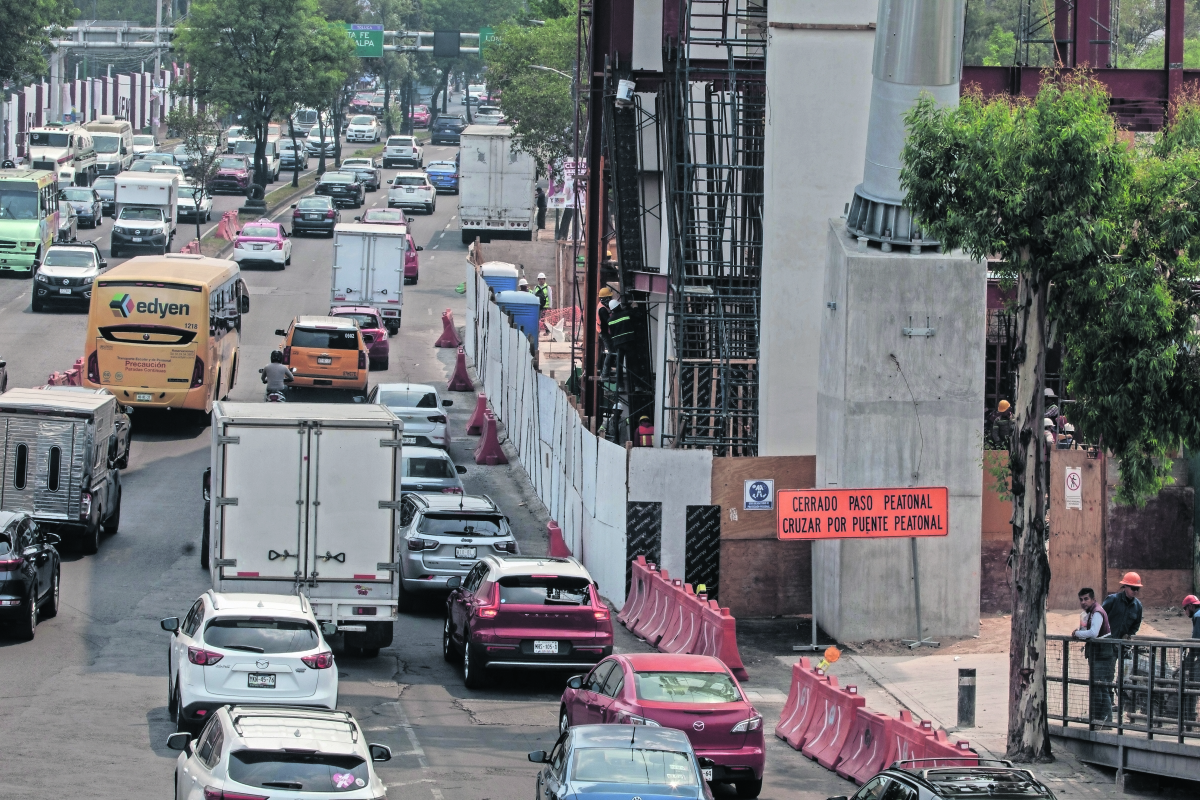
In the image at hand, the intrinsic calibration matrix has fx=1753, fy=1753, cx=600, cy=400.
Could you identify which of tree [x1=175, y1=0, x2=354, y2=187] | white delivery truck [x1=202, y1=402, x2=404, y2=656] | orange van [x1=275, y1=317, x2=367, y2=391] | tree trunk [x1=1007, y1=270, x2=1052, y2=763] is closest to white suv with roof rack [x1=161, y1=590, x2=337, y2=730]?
white delivery truck [x1=202, y1=402, x2=404, y2=656]

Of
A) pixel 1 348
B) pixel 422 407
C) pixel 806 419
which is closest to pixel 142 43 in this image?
pixel 1 348

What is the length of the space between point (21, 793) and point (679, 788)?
5422 mm

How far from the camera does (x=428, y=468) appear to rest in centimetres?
2878

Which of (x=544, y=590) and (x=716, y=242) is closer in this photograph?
(x=544, y=590)

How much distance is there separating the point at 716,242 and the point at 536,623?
11.5m

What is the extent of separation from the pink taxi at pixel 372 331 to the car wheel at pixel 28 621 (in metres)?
23.9

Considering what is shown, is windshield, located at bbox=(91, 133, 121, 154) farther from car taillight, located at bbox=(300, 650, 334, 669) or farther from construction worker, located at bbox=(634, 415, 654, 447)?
car taillight, located at bbox=(300, 650, 334, 669)

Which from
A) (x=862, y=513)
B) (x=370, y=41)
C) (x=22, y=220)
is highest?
(x=370, y=41)

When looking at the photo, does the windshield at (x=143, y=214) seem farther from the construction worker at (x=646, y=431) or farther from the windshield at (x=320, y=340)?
the construction worker at (x=646, y=431)

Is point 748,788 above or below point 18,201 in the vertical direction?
below

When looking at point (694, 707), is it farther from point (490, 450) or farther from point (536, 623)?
point (490, 450)

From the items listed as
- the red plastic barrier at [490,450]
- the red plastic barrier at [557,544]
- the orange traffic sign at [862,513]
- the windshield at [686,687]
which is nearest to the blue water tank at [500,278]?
the red plastic barrier at [490,450]

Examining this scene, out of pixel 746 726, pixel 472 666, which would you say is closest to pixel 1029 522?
pixel 746 726

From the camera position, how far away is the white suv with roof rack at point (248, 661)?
15.7 meters
